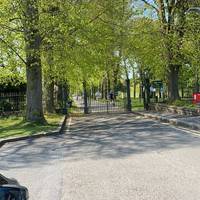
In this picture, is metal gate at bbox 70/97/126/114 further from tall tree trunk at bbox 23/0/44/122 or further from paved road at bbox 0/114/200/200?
paved road at bbox 0/114/200/200

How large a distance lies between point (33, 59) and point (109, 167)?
15400 mm

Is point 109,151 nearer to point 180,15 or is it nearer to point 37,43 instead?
point 37,43

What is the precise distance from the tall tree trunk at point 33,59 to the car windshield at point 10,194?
→ 20.2 metres

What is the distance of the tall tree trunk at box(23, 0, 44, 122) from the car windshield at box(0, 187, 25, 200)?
20188mm

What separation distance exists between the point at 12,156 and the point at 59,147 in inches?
85.1

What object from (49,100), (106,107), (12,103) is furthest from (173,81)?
(12,103)

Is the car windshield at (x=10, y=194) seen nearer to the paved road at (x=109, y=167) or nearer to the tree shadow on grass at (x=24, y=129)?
the paved road at (x=109, y=167)

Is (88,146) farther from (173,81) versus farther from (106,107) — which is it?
(106,107)

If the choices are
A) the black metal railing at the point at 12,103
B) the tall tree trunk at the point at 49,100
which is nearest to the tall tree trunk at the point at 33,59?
the black metal railing at the point at 12,103

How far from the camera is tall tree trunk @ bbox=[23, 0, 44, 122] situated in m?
23.6

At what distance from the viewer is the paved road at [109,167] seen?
27.1 ft

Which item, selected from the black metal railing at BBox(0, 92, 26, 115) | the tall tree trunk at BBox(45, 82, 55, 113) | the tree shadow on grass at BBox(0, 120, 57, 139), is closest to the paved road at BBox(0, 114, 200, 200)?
the tree shadow on grass at BBox(0, 120, 57, 139)

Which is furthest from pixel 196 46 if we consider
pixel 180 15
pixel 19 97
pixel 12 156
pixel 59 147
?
pixel 12 156

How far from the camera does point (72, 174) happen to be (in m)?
10.3
